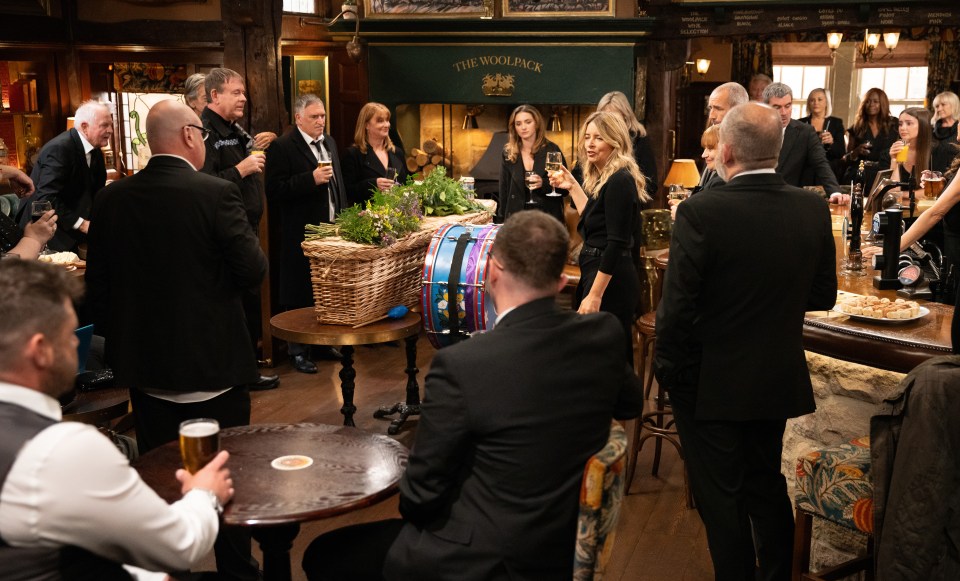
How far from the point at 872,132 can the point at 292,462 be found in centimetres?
996

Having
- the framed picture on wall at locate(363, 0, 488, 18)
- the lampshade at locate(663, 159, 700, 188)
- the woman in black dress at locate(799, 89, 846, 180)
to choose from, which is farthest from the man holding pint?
the woman in black dress at locate(799, 89, 846, 180)

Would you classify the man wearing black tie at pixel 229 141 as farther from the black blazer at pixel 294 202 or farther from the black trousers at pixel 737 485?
the black trousers at pixel 737 485

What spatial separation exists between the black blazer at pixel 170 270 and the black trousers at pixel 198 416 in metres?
0.10

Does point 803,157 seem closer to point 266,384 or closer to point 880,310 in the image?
point 880,310

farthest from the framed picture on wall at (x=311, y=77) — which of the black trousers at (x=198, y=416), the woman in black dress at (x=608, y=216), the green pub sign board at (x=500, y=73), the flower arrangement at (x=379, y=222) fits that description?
the black trousers at (x=198, y=416)

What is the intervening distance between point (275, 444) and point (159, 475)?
0.38 metres

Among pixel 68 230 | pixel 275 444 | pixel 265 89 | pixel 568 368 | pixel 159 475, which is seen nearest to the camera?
pixel 568 368

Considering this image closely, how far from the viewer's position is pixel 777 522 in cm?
350

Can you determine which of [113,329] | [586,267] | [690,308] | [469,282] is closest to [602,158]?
[586,267]

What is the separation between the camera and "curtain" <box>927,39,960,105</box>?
14.9 meters

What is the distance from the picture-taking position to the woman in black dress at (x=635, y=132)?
616cm

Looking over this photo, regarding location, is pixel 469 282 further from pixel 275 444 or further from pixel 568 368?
pixel 568 368

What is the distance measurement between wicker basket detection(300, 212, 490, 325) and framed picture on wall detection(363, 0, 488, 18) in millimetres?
5026

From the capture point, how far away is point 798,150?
6.60 meters
